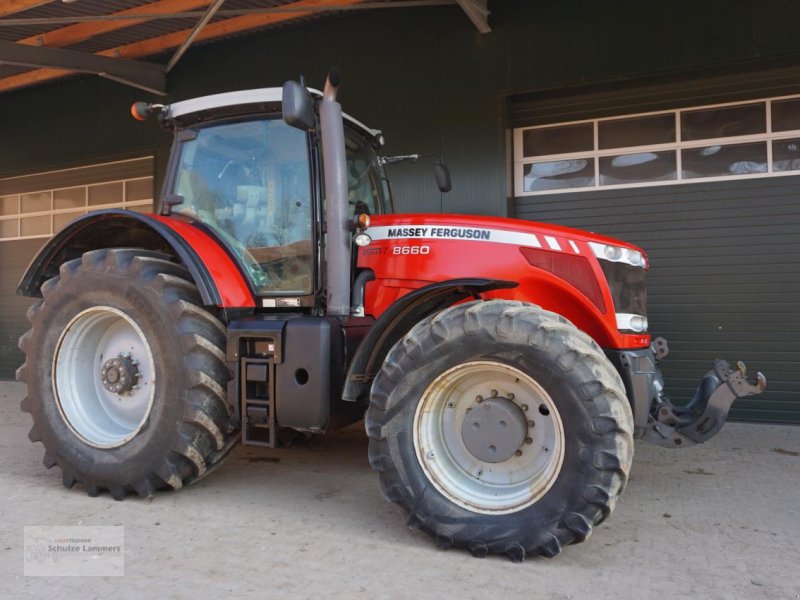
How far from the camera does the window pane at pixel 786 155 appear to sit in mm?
6312

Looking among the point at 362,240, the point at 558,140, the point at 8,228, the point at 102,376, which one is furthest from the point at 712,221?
the point at 8,228

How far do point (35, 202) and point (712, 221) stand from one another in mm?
10796

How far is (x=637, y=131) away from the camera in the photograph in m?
6.93

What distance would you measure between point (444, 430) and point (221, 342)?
4.85 ft

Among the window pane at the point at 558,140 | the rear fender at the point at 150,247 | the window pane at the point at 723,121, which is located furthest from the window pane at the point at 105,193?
the window pane at the point at 723,121

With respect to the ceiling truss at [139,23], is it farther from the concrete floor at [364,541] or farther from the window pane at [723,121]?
the concrete floor at [364,541]

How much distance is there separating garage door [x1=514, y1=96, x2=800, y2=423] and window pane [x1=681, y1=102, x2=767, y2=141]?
10 millimetres

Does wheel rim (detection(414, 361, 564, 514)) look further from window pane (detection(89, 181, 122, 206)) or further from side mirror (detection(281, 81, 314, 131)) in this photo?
window pane (detection(89, 181, 122, 206))

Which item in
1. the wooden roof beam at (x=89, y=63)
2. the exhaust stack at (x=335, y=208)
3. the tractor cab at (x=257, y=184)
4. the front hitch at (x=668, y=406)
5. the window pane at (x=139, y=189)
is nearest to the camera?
the front hitch at (x=668, y=406)

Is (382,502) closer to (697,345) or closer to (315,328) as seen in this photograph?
(315,328)

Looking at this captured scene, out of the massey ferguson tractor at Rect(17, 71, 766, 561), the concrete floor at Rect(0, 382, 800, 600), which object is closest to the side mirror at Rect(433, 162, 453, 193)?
the massey ferguson tractor at Rect(17, 71, 766, 561)

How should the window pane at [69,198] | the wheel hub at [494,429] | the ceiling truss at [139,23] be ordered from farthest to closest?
the window pane at [69,198] < the ceiling truss at [139,23] < the wheel hub at [494,429]

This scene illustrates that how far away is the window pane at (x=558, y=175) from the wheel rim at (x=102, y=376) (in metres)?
5.03

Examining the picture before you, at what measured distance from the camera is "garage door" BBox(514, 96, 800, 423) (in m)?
6.27
